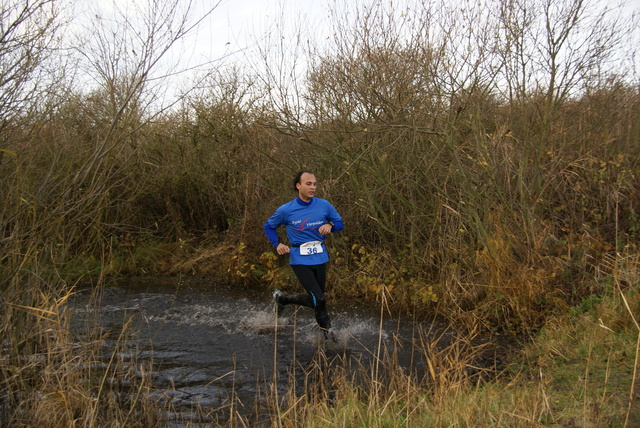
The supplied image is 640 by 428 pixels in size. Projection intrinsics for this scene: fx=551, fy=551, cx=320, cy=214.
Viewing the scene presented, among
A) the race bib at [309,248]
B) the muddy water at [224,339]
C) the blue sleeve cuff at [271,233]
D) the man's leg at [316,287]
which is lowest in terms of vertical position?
the muddy water at [224,339]

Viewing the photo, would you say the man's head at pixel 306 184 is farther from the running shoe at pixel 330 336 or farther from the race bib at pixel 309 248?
the running shoe at pixel 330 336

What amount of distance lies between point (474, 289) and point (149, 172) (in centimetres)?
851

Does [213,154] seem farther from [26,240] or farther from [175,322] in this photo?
[26,240]

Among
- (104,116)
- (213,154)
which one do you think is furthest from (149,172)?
(104,116)

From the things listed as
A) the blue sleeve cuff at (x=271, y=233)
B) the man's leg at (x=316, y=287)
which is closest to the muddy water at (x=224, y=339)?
the man's leg at (x=316, y=287)

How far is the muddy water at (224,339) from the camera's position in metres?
4.85

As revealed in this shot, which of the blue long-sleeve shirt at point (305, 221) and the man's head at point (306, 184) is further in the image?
the blue long-sleeve shirt at point (305, 221)

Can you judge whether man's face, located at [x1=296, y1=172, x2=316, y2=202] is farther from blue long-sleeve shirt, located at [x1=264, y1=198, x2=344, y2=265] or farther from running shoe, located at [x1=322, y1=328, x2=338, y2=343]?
running shoe, located at [x1=322, y1=328, x2=338, y2=343]

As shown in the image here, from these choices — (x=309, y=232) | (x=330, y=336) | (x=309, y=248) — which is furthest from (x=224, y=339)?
(x=309, y=232)

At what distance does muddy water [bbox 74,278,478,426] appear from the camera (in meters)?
4.85

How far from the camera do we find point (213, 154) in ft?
41.0

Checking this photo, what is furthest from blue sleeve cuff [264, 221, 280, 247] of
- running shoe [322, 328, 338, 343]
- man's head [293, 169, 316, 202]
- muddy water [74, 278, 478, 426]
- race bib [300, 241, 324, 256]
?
running shoe [322, 328, 338, 343]

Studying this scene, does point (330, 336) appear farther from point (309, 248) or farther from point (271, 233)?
point (271, 233)

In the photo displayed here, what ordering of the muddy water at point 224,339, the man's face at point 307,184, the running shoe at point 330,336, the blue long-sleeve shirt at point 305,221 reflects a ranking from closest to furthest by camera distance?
1. the muddy water at point 224,339
2. the man's face at point 307,184
3. the blue long-sleeve shirt at point 305,221
4. the running shoe at point 330,336
